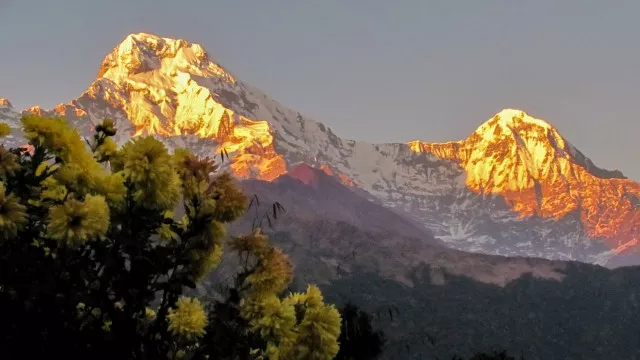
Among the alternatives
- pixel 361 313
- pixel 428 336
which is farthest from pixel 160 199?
pixel 428 336

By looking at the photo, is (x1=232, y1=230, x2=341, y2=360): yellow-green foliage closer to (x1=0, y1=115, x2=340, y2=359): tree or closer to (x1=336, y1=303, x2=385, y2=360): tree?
(x1=0, y1=115, x2=340, y2=359): tree

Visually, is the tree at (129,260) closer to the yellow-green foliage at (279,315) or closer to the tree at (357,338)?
the yellow-green foliage at (279,315)

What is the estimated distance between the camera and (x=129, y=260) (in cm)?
782

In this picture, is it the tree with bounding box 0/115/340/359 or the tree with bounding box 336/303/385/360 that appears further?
the tree with bounding box 336/303/385/360

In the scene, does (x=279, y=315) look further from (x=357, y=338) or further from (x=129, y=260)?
(x=357, y=338)

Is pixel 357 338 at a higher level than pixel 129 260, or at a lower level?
lower

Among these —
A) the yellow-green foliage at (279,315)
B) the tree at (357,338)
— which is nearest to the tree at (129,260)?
the yellow-green foliage at (279,315)

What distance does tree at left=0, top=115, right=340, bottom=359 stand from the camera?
7586 mm

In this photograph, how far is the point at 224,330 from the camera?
25.9 feet

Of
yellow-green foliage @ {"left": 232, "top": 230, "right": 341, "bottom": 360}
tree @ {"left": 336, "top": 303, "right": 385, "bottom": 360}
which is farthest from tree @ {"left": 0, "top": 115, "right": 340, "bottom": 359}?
tree @ {"left": 336, "top": 303, "right": 385, "bottom": 360}

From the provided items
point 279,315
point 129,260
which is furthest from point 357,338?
point 129,260

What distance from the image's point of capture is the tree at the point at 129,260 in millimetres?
7586

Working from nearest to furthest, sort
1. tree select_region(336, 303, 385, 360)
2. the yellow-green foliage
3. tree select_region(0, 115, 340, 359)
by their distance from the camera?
tree select_region(0, 115, 340, 359) < the yellow-green foliage < tree select_region(336, 303, 385, 360)

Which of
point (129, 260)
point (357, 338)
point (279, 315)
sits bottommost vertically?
point (357, 338)
